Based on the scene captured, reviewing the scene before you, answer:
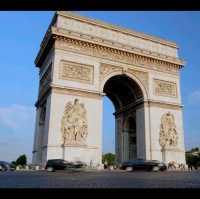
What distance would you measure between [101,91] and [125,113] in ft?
22.3

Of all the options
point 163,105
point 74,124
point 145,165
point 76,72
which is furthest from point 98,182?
point 163,105

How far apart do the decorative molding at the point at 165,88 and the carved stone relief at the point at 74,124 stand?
848cm

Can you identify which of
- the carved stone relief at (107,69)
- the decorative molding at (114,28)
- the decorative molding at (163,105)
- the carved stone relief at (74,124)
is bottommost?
the carved stone relief at (74,124)

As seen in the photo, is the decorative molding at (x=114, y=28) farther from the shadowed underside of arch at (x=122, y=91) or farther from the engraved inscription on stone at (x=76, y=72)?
the shadowed underside of arch at (x=122, y=91)

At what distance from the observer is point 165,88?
28016 millimetres

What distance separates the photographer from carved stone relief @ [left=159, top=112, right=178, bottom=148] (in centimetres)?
2588

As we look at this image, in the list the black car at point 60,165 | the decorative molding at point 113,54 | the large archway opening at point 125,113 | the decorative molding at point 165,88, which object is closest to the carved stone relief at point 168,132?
the decorative molding at point 165,88

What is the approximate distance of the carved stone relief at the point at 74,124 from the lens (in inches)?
858

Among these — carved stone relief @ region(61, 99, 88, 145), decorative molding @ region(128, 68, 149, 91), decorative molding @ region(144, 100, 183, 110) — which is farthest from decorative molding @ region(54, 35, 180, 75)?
carved stone relief @ region(61, 99, 88, 145)

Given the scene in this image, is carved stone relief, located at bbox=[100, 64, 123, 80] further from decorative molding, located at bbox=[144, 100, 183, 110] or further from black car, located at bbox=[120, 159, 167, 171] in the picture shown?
black car, located at bbox=[120, 159, 167, 171]

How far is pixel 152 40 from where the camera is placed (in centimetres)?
2930

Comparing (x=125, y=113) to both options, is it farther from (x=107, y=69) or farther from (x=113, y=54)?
(x=113, y=54)

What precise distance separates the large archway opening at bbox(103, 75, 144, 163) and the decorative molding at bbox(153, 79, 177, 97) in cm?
194
